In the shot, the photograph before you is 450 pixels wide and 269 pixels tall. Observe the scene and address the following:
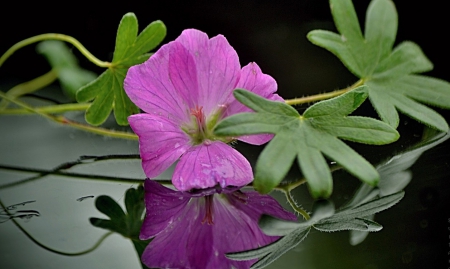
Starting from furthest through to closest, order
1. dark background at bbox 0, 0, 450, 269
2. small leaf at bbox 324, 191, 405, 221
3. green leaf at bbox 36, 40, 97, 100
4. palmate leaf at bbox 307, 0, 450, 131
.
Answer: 1. dark background at bbox 0, 0, 450, 269
2. green leaf at bbox 36, 40, 97, 100
3. palmate leaf at bbox 307, 0, 450, 131
4. small leaf at bbox 324, 191, 405, 221

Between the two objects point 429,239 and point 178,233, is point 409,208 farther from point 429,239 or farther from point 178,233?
point 178,233

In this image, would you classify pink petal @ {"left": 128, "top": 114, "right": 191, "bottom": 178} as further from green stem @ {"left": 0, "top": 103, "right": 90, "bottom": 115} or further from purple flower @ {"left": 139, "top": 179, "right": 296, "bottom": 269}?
green stem @ {"left": 0, "top": 103, "right": 90, "bottom": 115}

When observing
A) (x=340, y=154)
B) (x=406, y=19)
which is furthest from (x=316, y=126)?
(x=406, y=19)

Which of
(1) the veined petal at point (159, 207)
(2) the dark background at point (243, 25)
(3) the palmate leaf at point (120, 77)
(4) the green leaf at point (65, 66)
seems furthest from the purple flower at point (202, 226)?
(2) the dark background at point (243, 25)

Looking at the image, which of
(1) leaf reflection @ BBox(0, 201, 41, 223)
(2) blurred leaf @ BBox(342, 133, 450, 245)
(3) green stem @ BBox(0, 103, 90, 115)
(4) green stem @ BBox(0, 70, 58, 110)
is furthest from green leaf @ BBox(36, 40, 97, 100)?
(2) blurred leaf @ BBox(342, 133, 450, 245)

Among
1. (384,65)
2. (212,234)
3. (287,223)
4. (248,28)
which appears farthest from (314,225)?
(248,28)

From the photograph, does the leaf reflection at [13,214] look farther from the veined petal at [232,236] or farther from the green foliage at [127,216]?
the veined petal at [232,236]
